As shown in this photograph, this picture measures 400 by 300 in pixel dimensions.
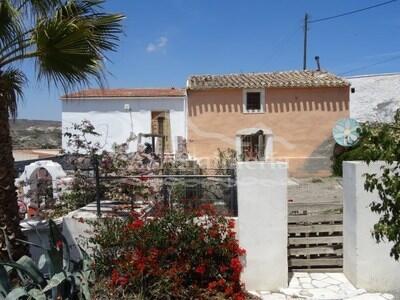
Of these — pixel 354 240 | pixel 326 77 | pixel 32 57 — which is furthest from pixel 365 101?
pixel 32 57

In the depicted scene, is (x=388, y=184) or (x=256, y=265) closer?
(x=388, y=184)

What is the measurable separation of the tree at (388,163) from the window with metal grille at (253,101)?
19.6 meters

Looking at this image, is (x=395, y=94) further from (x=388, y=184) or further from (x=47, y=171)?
(x=388, y=184)

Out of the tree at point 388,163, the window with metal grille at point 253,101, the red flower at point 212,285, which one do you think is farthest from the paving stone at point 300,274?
the window with metal grille at point 253,101

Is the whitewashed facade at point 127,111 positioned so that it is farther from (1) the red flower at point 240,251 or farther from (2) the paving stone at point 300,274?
(1) the red flower at point 240,251

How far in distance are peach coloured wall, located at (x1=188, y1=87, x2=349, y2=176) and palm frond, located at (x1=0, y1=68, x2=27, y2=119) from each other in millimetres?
16388

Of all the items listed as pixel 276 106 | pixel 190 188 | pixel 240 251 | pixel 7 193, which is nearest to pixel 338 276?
pixel 240 251

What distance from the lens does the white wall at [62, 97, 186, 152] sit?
26531 millimetres

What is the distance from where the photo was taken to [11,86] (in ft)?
21.4

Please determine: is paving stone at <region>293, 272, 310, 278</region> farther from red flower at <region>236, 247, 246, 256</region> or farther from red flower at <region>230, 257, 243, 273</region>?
red flower at <region>230, 257, 243, 273</region>

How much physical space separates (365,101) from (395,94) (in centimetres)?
171

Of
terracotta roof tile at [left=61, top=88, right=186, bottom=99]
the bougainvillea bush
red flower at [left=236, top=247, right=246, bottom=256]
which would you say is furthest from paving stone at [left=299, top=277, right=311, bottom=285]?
terracotta roof tile at [left=61, top=88, right=186, bottom=99]

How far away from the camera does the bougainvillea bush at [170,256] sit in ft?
19.9

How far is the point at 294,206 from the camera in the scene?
9.27 meters
